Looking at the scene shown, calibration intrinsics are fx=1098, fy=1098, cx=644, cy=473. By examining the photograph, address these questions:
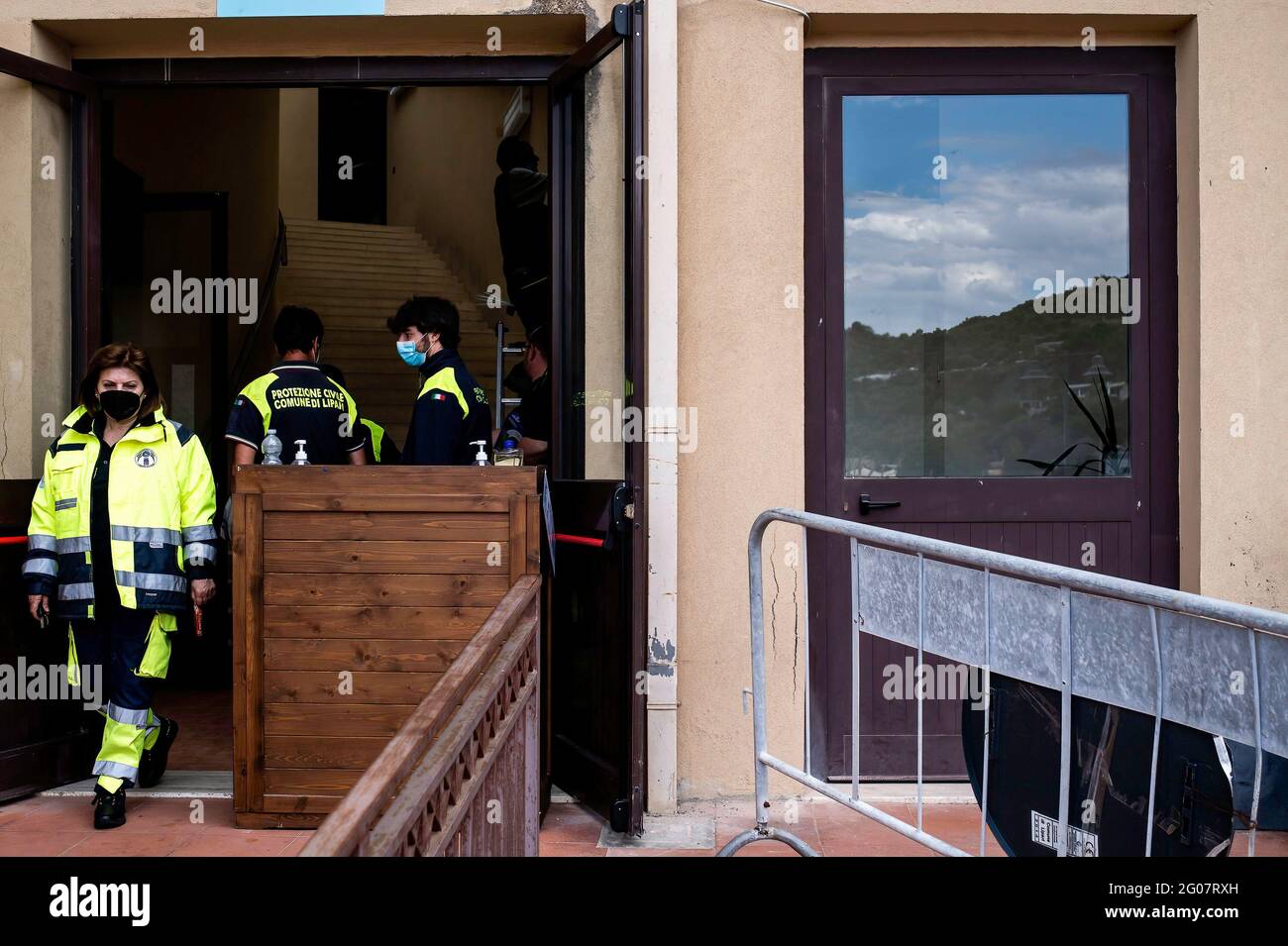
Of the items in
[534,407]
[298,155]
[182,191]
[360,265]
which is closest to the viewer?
[534,407]

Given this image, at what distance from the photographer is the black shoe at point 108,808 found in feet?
12.2

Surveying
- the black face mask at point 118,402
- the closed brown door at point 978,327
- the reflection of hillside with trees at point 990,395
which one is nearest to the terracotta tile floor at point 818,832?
the closed brown door at point 978,327

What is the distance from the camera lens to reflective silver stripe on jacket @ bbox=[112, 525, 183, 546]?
379 centimetres

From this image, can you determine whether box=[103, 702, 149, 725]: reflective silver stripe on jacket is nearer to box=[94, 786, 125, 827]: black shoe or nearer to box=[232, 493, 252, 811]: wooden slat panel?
box=[94, 786, 125, 827]: black shoe

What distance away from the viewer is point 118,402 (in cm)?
378

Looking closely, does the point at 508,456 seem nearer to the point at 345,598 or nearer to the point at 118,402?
the point at 345,598

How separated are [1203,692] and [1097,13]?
119 inches

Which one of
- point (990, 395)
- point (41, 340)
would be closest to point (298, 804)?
point (41, 340)

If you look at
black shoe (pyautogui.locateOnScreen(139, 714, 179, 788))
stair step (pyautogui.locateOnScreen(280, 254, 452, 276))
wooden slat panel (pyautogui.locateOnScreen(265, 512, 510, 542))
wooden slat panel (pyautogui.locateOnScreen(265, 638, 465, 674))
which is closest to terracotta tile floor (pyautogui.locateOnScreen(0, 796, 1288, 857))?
black shoe (pyautogui.locateOnScreen(139, 714, 179, 788))

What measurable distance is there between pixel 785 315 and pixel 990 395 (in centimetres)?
89

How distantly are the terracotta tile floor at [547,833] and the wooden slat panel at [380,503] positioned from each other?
108 cm

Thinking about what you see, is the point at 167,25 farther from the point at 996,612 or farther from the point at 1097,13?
the point at 996,612

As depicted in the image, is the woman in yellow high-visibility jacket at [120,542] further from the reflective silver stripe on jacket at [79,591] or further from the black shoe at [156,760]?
the black shoe at [156,760]
